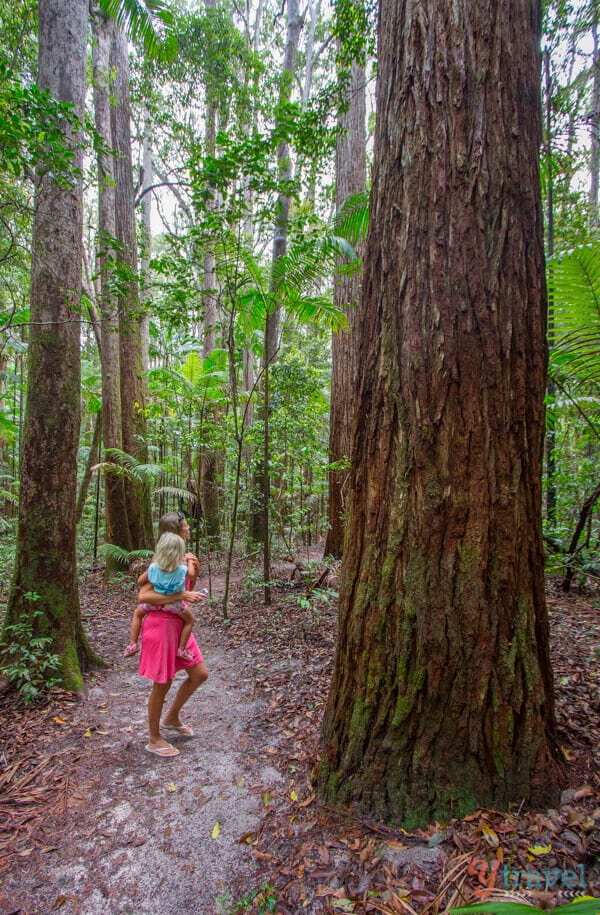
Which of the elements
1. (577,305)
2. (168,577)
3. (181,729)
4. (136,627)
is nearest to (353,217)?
(577,305)

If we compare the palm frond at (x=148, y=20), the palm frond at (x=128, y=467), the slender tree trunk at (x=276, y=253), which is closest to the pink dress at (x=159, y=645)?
the slender tree trunk at (x=276, y=253)

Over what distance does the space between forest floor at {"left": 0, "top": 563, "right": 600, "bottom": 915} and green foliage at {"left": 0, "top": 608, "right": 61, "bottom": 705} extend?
135 mm

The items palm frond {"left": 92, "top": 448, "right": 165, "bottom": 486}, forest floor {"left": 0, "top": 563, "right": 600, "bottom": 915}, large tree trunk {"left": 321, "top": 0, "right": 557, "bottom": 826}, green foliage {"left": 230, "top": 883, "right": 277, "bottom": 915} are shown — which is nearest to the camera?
forest floor {"left": 0, "top": 563, "right": 600, "bottom": 915}

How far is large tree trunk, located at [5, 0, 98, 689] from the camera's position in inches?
150

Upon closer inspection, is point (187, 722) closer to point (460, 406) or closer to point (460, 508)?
point (460, 508)

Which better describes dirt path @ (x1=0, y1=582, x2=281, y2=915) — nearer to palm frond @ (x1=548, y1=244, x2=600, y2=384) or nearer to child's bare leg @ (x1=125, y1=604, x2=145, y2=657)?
child's bare leg @ (x1=125, y1=604, x2=145, y2=657)

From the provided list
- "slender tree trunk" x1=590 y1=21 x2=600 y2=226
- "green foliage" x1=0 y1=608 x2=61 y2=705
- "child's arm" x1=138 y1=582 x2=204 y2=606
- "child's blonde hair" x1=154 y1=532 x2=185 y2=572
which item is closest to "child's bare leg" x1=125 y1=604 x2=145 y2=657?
"child's arm" x1=138 y1=582 x2=204 y2=606

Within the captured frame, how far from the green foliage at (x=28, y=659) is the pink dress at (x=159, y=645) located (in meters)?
1.21

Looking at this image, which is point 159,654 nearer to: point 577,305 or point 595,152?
point 577,305

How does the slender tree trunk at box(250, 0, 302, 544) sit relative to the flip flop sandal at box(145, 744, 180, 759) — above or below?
above

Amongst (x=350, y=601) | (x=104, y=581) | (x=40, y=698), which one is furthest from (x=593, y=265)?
(x=104, y=581)

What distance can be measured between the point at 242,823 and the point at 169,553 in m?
1.57

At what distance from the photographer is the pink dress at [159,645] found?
302cm

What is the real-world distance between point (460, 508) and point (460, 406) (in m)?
0.44
